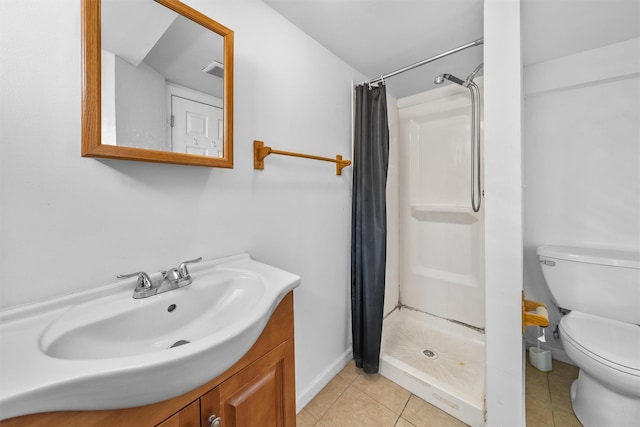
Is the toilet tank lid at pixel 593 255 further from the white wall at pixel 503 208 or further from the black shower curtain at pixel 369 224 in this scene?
the black shower curtain at pixel 369 224

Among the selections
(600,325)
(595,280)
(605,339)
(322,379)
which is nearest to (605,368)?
(605,339)

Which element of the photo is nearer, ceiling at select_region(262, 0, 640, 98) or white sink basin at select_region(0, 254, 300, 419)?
white sink basin at select_region(0, 254, 300, 419)

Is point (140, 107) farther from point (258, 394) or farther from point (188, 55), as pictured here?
point (258, 394)

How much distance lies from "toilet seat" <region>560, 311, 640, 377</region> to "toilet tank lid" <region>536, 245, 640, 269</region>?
32cm

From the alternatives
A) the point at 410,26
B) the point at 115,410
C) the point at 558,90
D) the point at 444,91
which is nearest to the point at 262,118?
the point at 410,26

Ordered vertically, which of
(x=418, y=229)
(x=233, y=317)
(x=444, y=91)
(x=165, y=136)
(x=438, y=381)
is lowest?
(x=438, y=381)

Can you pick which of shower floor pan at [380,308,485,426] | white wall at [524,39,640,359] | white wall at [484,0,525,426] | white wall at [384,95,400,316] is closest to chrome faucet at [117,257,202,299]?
white wall at [484,0,525,426]

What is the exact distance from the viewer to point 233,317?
762mm

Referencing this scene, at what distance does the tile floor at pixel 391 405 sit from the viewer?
50.1 inches

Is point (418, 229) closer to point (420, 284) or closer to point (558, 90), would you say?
point (420, 284)

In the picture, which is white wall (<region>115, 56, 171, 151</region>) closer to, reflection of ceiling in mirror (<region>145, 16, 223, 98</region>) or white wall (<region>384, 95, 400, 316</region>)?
reflection of ceiling in mirror (<region>145, 16, 223, 98</region>)

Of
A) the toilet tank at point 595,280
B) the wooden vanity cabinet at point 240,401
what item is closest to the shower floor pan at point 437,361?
the toilet tank at point 595,280

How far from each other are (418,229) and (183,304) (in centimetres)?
193

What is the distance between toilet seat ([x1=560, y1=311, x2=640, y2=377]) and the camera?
3.49 feet
